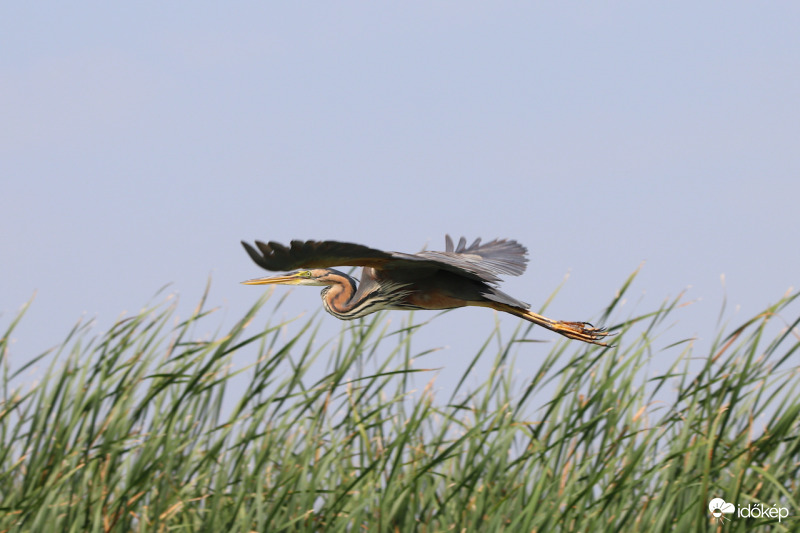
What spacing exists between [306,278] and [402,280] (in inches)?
26.3

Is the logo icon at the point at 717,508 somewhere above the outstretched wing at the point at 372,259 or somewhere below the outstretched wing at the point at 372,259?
below

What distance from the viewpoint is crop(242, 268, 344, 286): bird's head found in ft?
14.8

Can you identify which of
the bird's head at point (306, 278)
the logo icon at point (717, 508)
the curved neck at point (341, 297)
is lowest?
the logo icon at point (717, 508)

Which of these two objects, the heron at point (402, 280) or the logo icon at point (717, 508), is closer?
the heron at point (402, 280)

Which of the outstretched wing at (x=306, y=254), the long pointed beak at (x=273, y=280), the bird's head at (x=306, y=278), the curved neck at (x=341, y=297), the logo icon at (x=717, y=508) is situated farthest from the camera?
the long pointed beak at (x=273, y=280)

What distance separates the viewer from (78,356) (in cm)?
490

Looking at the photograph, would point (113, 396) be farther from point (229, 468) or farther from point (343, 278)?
point (343, 278)

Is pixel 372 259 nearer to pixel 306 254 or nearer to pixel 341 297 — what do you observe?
pixel 306 254

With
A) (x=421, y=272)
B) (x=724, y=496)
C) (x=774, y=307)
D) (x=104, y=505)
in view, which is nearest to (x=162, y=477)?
(x=104, y=505)

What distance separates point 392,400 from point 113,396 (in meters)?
1.34

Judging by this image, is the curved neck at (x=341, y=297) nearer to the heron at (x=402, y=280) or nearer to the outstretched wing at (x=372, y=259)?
the heron at (x=402, y=280)

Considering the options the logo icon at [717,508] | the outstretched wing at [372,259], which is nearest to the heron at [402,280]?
the outstretched wing at [372,259]

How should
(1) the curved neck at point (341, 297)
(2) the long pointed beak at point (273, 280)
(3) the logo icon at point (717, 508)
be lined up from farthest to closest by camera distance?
(2) the long pointed beak at point (273, 280) < (1) the curved neck at point (341, 297) < (3) the logo icon at point (717, 508)

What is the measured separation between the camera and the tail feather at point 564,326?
452cm
